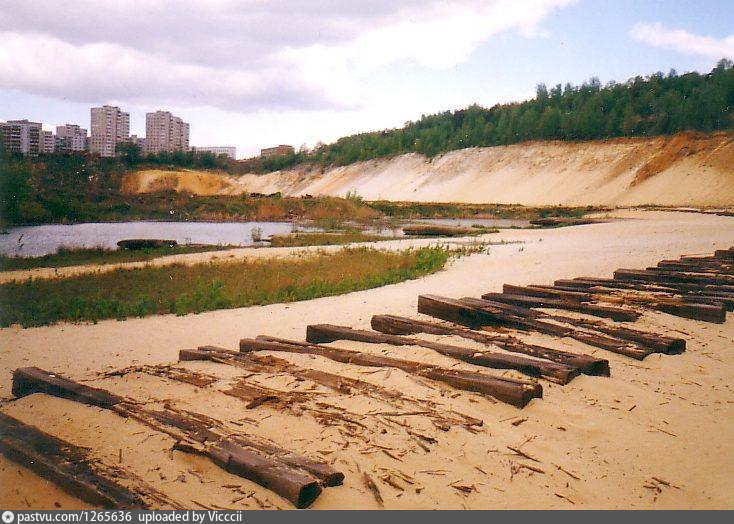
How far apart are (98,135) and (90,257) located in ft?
143

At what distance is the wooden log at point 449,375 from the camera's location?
4.04 meters

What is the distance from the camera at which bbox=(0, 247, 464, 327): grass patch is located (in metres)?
9.39

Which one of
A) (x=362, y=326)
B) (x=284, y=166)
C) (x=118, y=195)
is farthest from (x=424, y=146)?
(x=362, y=326)

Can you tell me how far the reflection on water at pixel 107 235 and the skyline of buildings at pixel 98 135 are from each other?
10.6 ft

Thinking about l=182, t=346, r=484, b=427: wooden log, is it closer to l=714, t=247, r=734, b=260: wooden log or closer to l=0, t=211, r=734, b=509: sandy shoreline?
l=0, t=211, r=734, b=509: sandy shoreline

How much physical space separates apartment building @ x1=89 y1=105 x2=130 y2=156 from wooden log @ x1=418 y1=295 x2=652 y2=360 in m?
50.3

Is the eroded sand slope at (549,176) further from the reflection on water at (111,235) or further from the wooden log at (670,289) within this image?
the wooden log at (670,289)

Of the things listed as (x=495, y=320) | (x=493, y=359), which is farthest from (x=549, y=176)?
(x=493, y=359)

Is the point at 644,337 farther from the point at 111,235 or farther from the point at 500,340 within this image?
the point at 111,235

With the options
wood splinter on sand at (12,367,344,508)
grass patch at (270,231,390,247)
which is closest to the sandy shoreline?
wood splinter on sand at (12,367,344,508)

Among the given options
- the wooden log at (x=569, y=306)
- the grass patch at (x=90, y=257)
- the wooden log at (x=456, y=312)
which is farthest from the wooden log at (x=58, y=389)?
the grass patch at (x=90, y=257)

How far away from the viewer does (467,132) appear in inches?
2931

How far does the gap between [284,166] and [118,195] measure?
5433cm

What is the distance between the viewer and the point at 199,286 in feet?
37.8
